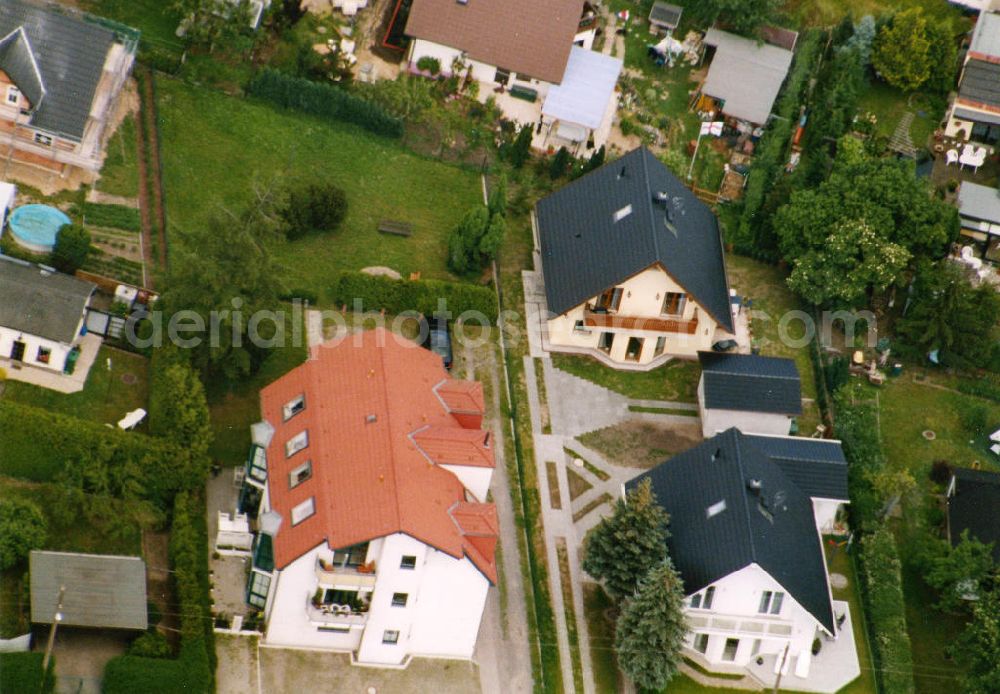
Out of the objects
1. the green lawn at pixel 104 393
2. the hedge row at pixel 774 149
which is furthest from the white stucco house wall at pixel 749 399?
the green lawn at pixel 104 393

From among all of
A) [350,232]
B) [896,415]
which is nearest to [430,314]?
[350,232]

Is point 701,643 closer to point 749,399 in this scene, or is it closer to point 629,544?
point 629,544

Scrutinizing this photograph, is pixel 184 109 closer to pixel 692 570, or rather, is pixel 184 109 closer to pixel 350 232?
pixel 350 232

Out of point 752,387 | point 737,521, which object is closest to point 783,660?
point 737,521

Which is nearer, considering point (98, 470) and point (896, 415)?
point (98, 470)

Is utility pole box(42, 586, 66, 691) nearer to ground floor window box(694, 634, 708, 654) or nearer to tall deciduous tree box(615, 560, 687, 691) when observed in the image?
tall deciduous tree box(615, 560, 687, 691)
